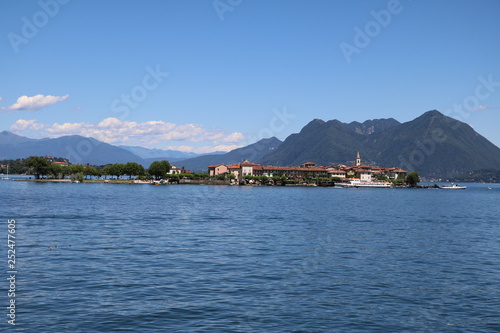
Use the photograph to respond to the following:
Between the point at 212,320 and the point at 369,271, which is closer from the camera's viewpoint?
the point at 212,320

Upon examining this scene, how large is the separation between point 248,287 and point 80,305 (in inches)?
339

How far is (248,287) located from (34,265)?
14474 mm

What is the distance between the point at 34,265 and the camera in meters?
28.1

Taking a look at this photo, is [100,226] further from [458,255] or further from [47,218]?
[458,255]

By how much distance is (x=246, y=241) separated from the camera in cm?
4056

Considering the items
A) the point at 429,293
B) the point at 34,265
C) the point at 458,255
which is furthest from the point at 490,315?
the point at 34,265

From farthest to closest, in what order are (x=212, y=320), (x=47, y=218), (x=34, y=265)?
1. (x=47, y=218)
2. (x=34, y=265)
3. (x=212, y=320)

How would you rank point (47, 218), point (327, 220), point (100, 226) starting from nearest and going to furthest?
point (100, 226) → point (47, 218) → point (327, 220)

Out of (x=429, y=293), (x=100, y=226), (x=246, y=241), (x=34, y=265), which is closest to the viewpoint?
(x=429, y=293)

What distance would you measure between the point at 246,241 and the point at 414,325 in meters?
23.2

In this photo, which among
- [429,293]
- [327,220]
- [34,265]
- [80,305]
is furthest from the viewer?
[327,220]

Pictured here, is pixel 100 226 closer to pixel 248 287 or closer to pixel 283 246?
pixel 283 246

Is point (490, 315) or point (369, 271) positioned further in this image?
point (369, 271)

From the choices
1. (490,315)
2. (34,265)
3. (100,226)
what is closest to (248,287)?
(490,315)
